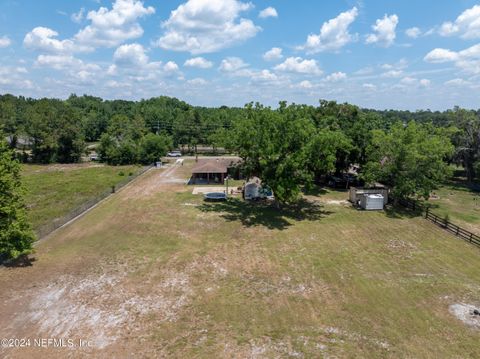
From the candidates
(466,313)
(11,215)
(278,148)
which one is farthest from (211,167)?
(466,313)

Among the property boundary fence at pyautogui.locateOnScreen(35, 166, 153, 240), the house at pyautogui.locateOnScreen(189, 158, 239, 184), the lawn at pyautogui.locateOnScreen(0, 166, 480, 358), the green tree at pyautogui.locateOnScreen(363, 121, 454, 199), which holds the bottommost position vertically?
the lawn at pyautogui.locateOnScreen(0, 166, 480, 358)

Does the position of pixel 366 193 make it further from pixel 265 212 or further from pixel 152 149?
pixel 152 149

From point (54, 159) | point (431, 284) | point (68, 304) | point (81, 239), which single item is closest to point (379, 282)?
point (431, 284)

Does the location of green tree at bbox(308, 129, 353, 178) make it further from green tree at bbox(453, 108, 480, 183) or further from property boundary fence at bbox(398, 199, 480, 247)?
green tree at bbox(453, 108, 480, 183)

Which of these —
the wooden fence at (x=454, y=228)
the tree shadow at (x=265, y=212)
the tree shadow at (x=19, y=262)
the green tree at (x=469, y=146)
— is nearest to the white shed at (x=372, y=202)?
the tree shadow at (x=265, y=212)

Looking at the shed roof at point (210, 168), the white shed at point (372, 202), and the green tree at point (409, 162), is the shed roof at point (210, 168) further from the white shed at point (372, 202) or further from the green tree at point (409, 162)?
the white shed at point (372, 202)

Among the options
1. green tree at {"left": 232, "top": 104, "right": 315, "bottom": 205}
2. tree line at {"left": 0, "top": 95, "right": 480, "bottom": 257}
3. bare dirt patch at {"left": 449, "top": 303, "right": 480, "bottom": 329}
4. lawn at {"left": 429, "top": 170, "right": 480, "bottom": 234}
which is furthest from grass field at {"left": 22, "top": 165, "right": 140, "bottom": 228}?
lawn at {"left": 429, "top": 170, "right": 480, "bottom": 234}
